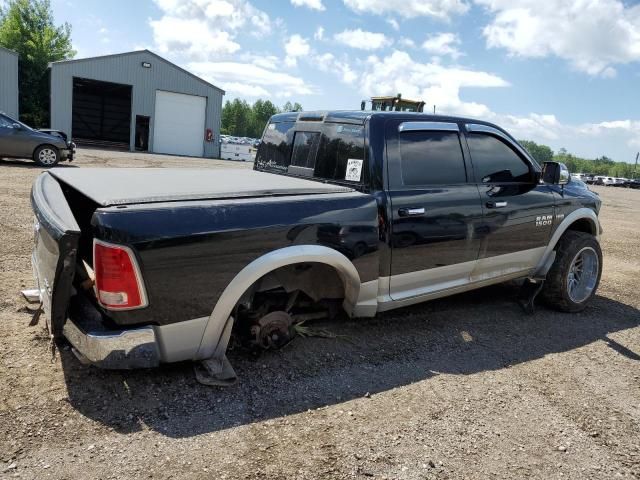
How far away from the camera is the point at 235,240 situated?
9.48ft

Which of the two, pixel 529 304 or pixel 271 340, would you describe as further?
pixel 529 304

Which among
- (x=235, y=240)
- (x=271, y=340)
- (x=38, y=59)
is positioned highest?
(x=38, y=59)

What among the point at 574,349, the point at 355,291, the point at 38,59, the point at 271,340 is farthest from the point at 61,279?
the point at 38,59

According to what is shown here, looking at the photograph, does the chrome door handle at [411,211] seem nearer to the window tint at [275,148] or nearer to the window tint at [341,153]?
the window tint at [341,153]

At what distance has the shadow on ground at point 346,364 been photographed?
286cm

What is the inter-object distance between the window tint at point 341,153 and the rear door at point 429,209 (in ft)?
0.70

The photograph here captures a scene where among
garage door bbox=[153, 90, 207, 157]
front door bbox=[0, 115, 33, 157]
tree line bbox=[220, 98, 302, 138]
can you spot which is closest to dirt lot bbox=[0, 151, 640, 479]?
front door bbox=[0, 115, 33, 157]

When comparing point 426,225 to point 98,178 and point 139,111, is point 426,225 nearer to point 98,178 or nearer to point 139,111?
point 98,178

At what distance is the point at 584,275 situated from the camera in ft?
17.5

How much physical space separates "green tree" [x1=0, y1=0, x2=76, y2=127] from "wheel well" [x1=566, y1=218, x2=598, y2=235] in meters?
34.4

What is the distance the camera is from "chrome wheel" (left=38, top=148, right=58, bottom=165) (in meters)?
15.0

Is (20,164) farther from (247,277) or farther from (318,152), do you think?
(247,277)

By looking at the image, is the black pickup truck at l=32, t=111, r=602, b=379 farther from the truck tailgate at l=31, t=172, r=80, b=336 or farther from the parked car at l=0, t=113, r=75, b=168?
the parked car at l=0, t=113, r=75, b=168

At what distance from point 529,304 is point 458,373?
1784 millimetres
